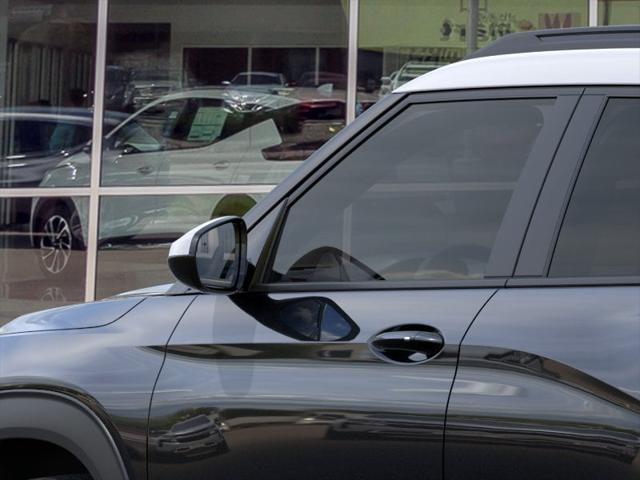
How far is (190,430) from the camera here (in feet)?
9.55

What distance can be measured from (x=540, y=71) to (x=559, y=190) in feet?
1.05

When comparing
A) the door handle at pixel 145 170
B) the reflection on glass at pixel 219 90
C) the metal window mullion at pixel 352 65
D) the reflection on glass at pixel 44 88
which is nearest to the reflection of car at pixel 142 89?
the reflection on glass at pixel 219 90

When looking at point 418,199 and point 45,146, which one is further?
point 45,146

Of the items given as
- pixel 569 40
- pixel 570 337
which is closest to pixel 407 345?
pixel 570 337

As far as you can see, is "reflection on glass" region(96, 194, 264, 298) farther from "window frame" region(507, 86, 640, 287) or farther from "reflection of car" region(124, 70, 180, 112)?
"window frame" region(507, 86, 640, 287)

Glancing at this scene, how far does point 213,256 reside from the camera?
3.05 metres

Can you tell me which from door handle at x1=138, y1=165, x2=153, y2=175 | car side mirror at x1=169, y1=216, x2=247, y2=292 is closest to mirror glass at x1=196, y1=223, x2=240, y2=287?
car side mirror at x1=169, y1=216, x2=247, y2=292

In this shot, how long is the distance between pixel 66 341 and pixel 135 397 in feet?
1.02

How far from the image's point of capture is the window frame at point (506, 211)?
270 cm

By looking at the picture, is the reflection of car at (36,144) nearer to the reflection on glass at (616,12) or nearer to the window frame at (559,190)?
the reflection on glass at (616,12)

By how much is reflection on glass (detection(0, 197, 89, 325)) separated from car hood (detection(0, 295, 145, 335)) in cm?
668

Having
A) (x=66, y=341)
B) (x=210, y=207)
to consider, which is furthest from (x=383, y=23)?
(x=66, y=341)

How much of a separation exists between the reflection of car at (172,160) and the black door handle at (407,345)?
7.26 meters

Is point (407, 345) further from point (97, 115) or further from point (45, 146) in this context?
point (45, 146)
